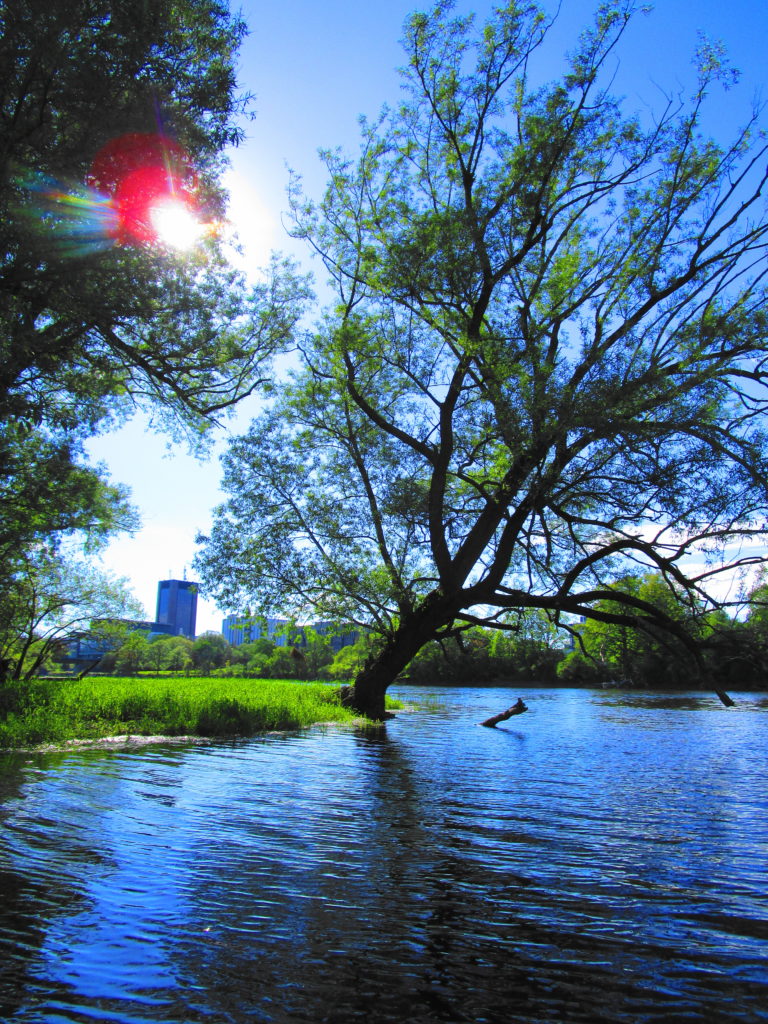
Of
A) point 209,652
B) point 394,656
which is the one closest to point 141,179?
point 394,656

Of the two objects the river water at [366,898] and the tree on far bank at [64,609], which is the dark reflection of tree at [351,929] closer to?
the river water at [366,898]

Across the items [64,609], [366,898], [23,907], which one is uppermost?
[64,609]

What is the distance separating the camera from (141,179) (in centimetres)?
977

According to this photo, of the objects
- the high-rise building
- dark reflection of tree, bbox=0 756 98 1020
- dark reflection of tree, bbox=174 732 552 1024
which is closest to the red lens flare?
dark reflection of tree, bbox=0 756 98 1020

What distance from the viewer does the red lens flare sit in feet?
30.2

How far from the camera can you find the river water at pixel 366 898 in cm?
357

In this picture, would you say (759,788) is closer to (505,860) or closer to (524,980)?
(505,860)

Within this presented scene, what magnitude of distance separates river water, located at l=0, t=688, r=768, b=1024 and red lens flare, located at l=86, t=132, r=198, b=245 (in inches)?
344

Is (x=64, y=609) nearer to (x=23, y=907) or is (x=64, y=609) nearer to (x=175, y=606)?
(x=23, y=907)

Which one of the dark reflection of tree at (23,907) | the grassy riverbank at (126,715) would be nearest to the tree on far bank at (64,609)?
the grassy riverbank at (126,715)

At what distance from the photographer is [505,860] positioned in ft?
21.3

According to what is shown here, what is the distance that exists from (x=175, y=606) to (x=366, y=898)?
194 m

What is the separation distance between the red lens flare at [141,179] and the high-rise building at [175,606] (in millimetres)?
164632

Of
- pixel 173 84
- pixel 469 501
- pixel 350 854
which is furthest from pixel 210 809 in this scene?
pixel 469 501
